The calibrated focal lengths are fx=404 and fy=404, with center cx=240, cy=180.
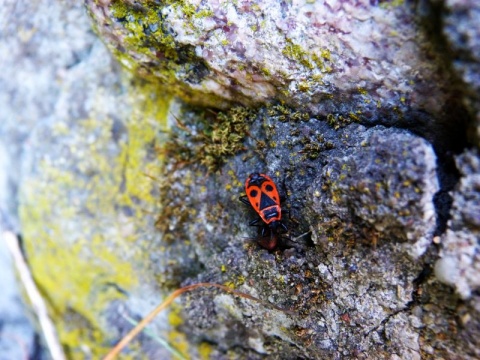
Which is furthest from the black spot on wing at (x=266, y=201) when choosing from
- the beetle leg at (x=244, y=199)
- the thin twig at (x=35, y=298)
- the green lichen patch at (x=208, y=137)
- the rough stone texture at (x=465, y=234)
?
the thin twig at (x=35, y=298)

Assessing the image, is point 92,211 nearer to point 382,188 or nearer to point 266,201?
point 266,201

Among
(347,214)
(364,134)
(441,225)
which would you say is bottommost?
(347,214)

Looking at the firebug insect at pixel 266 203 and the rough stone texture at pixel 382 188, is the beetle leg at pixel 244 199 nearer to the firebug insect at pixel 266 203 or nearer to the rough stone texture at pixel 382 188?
the firebug insect at pixel 266 203

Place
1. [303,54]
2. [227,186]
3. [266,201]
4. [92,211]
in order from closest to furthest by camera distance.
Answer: [303,54], [266,201], [227,186], [92,211]

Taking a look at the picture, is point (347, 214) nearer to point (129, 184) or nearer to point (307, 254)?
point (307, 254)

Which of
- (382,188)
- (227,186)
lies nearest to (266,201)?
(227,186)

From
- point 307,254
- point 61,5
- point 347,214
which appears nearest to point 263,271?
point 307,254
